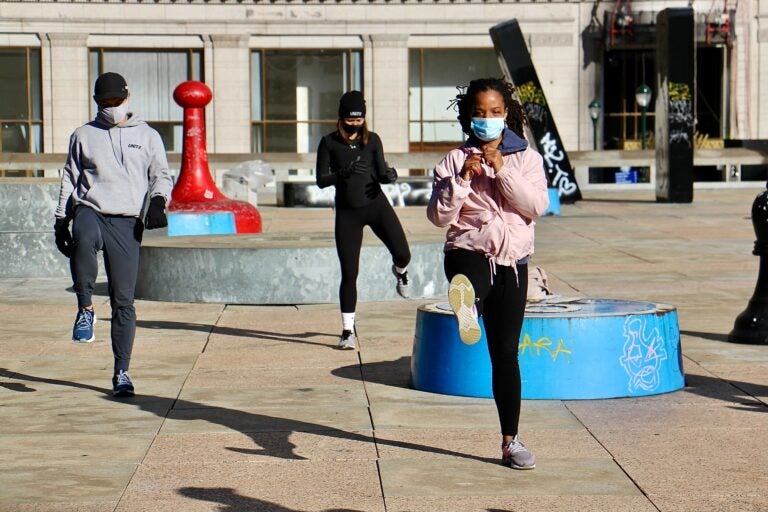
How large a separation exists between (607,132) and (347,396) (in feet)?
125

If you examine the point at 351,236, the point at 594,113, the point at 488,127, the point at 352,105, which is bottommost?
the point at 351,236

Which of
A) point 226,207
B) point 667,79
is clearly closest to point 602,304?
point 226,207

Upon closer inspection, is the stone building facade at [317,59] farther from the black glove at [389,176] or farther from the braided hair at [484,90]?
the braided hair at [484,90]

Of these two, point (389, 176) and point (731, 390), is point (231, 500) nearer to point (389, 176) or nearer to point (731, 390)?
point (731, 390)

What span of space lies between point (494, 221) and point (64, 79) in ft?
124

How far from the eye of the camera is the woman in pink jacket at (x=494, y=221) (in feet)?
20.0

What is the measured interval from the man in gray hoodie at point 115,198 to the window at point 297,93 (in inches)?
1396

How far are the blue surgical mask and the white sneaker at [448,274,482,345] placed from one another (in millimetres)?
594

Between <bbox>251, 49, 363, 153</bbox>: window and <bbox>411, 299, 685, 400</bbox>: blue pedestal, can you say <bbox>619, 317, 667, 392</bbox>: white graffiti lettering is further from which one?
<bbox>251, 49, 363, 153</bbox>: window

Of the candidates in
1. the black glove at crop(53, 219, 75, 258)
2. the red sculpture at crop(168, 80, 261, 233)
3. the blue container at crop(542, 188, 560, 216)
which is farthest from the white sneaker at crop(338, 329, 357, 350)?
the blue container at crop(542, 188, 560, 216)

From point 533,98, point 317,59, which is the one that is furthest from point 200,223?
point 317,59

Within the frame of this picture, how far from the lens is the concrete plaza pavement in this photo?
5.85 metres

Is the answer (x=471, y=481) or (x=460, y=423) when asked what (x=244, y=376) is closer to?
(x=460, y=423)

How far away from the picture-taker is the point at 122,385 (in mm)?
8102
